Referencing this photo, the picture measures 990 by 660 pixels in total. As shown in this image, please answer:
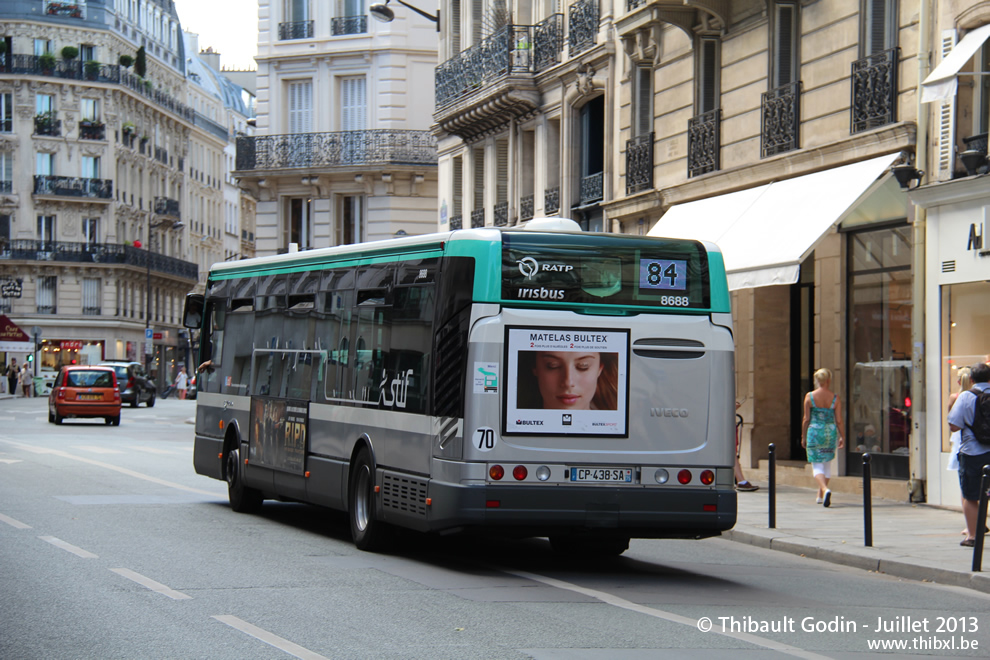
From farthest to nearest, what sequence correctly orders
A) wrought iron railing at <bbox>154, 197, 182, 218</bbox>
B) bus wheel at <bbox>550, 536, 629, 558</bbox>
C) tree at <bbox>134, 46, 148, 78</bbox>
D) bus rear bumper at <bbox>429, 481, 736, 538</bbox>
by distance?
wrought iron railing at <bbox>154, 197, 182, 218</bbox>
tree at <bbox>134, 46, 148, 78</bbox>
bus wheel at <bbox>550, 536, 629, 558</bbox>
bus rear bumper at <bbox>429, 481, 736, 538</bbox>

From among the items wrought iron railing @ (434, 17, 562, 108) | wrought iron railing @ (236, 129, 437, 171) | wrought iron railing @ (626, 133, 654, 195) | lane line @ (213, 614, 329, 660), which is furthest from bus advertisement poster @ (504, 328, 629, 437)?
wrought iron railing @ (236, 129, 437, 171)

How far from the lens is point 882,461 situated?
65.2ft

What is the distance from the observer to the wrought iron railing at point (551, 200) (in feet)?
104

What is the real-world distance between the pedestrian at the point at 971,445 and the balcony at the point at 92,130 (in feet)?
259

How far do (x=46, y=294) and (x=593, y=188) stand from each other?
62366 mm

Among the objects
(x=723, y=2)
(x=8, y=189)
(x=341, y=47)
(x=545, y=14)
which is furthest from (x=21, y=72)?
(x=723, y=2)

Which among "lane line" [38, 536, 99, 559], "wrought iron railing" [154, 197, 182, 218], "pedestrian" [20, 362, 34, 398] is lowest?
"pedestrian" [20, 362, 34, 398]

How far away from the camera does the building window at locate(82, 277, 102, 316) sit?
86562 mm

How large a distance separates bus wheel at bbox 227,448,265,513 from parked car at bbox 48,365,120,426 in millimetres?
25755

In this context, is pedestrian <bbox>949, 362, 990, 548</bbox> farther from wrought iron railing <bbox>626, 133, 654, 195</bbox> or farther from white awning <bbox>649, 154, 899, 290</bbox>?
wrought iron railing <bbox>626, 133, 654, 195</bbox>

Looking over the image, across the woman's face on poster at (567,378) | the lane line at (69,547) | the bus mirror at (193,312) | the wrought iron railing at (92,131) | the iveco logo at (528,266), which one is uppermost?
the wrought iron railing at (92,131)

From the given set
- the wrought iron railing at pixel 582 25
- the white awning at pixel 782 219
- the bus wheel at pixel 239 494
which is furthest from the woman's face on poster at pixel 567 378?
the wrought iron railing at pixel 582 25

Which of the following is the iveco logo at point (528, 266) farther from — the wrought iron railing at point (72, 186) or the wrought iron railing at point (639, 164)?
the wrought iron railing at point (72, 186)

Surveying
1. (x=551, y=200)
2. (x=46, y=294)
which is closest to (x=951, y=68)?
(x=551, y=200)
